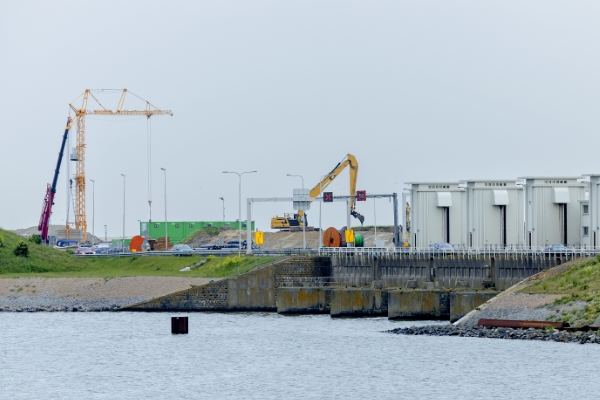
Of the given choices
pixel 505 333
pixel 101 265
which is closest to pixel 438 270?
pixel 505 333

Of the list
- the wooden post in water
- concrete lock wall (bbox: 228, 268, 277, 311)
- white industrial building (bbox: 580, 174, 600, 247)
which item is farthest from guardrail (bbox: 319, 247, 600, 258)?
the wooden post in water

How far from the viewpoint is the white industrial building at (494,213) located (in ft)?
323

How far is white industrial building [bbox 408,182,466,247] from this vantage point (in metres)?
102

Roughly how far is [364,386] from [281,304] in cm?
3266

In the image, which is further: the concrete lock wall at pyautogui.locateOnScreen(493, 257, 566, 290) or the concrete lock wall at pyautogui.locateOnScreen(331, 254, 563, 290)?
the concrete lock wall at pyautogui.locateOnScreen(331, 254, 563, 290)

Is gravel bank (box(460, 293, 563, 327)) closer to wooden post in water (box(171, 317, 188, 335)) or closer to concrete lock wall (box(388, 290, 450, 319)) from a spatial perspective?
concrete lock wall (box(388, 290, 450, 319))

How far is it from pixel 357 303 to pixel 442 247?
13976mm

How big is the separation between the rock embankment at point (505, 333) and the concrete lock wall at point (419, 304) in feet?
20.9

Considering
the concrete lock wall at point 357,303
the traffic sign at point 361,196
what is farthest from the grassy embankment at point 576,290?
the traffic sign at point 361,196

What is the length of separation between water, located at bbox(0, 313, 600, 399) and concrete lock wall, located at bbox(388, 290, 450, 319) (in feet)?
5.27

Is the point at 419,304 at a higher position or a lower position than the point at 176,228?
lower

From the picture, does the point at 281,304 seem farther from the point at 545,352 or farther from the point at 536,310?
the point at 545,352

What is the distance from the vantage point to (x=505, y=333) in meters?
70.0

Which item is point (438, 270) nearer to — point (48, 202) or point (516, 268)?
point (516, 268)
